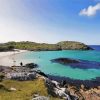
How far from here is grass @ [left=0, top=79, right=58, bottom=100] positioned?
81.0ft

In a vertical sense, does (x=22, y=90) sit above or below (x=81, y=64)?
above

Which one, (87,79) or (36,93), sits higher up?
(36,93)

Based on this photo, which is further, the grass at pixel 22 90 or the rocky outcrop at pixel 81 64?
the rocky outcrop at pixel 81 64

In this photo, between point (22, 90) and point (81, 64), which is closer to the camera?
point (22, 90)

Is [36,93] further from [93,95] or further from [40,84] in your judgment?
[93,95]

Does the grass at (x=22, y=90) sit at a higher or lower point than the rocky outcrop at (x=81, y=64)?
higher

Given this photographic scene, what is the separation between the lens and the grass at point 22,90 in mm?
24697

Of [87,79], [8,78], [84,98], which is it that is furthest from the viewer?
[87,79]

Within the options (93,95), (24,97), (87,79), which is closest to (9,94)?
(24,97)

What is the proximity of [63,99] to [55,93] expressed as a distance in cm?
285

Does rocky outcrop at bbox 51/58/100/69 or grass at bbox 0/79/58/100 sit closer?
grass at bbox 0/79/58/100

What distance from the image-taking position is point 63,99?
26531 mm

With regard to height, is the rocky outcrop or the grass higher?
the grass

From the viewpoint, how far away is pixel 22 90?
2772 cm
